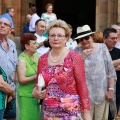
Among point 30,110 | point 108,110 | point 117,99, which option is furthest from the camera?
point 117,99

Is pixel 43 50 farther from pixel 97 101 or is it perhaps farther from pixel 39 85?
pixel 39 85

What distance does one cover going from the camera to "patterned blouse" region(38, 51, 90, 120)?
4699 mm

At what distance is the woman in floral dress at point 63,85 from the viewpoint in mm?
4703

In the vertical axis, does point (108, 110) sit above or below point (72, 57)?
below

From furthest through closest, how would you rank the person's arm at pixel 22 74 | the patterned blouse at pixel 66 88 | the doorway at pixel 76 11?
1. the doorway at pixel 76 11
2. the person's arm at pixel 22 74
3. the patterned blouse at pixel 66 88

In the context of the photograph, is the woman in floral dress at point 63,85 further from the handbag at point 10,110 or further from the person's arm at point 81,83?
the handbag at point 10,110

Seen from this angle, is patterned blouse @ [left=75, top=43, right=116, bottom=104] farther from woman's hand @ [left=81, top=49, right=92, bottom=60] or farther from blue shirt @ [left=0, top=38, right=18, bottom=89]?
blue shirt @ [left=0, top=38, right=18, bottom=89]

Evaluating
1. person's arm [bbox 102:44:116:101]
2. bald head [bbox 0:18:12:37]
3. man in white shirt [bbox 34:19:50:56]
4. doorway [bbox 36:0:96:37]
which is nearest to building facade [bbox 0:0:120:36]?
doorway [bbox 36:0:96:37]

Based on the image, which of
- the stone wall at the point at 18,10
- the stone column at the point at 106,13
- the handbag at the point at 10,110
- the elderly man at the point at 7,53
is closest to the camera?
the handbag at the point at 10,110

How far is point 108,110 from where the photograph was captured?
261 inches

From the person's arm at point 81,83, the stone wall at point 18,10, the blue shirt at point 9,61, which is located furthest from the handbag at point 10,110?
the stone wall at point 18,10

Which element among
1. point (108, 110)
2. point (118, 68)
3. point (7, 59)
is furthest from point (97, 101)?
point (7, 59)

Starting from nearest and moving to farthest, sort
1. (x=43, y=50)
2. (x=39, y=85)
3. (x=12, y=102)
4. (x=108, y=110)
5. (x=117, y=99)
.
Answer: (x=39, y=85) → (x=12, y=102) → (x=108, y=110) → (x=117, y=99) → (x=43, y=50)

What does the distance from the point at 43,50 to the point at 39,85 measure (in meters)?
4.33
